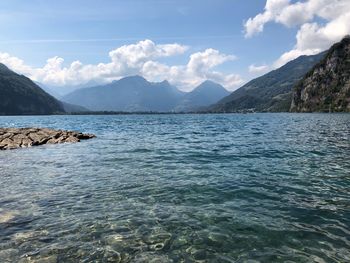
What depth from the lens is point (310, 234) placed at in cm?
1260

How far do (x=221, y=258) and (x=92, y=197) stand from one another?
31.2 ft

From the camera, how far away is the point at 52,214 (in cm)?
1536

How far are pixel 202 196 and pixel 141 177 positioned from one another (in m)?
6.62

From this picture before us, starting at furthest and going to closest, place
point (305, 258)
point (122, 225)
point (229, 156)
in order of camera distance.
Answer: point (229, 156), point (122, 225), point (305, 258)

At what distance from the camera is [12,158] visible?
3481cm

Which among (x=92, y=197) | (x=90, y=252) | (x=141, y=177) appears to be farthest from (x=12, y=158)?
(x=90, y=252)

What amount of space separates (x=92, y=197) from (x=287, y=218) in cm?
1023

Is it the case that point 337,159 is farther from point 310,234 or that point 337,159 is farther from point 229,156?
point 310,234

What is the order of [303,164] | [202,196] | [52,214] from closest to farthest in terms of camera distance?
[52,214], [202,196], [303,164]

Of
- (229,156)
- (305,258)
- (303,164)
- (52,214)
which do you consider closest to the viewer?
(305,258)

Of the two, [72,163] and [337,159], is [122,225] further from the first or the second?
[337,159]

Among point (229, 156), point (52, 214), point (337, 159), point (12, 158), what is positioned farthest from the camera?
point (12, 158)

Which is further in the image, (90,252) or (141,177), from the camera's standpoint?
→ (141,177)

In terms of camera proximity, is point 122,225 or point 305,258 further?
point 122,225
